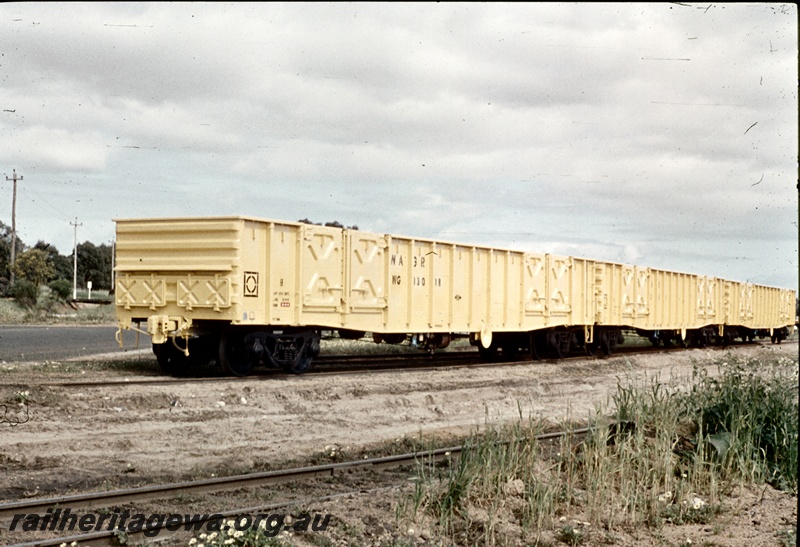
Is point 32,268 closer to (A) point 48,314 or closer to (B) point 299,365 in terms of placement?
(A) point 48,314

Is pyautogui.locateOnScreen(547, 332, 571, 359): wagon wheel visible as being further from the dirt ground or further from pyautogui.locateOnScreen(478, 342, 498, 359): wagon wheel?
the dirt ground

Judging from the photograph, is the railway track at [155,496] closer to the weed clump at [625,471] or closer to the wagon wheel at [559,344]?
the weed clump at [625,471]

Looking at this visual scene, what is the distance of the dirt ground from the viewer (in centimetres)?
708

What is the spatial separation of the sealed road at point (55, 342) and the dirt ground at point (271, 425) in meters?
4.01

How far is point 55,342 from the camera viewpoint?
27.5m

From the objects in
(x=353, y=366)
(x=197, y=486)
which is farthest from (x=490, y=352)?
(x=197, y=486)

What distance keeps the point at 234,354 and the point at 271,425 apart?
499cm

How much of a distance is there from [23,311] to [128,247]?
19912mm

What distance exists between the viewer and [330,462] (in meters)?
9.50

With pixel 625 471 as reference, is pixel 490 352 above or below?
below

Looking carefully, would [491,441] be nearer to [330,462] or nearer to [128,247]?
[330,462]

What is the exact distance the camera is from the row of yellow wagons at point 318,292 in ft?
53.2
